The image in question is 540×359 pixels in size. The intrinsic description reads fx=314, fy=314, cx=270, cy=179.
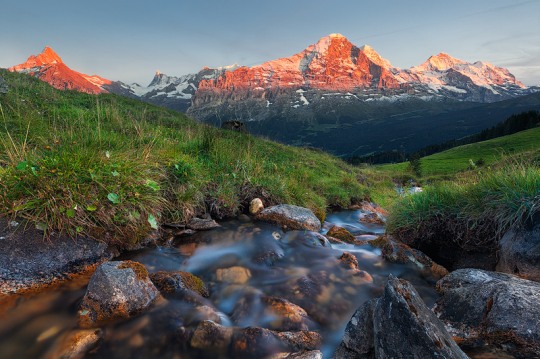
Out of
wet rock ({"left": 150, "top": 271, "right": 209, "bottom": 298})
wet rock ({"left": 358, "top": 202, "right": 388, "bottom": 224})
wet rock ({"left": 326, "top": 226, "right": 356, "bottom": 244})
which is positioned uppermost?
wet rock ({"left": 150, "top": 271, "right": 209, "bottom": 298})

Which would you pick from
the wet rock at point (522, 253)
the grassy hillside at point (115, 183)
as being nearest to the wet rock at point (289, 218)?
the grassy hillside at point (115, 183)

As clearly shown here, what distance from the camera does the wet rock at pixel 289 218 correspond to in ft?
30.8

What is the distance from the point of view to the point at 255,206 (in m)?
10.2

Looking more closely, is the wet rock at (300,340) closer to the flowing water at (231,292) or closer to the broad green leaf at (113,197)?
the flowing water at (231,292)

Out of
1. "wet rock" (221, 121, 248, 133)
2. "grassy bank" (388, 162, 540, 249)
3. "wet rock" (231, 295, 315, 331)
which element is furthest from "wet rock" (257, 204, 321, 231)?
"wet rock" (221, 121, 248, 133)

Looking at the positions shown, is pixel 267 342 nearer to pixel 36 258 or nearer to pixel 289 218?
pixel 36 258

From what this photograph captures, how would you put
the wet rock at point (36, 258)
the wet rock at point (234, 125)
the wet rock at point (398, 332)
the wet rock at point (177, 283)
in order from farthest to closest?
the wet rock at point (234, 125) → the wet rock at point (177, 283) → the wet rock at point (36, 258) → the wet rock at point (398, 332)

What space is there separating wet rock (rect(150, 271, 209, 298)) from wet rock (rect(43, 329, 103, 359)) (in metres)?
1.18

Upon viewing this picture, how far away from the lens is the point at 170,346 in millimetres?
4340

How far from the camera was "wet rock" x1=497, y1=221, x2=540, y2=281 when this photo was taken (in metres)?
5.69

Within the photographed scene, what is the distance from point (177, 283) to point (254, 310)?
4.63 feet

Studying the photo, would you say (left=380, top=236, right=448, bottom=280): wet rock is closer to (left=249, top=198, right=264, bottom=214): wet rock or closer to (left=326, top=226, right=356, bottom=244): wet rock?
(left=326, top=226, right=356, bottom=244): wet rock

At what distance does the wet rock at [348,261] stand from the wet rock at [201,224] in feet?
11.7

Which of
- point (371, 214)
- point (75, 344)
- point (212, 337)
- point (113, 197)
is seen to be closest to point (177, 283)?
point (212, 337)
